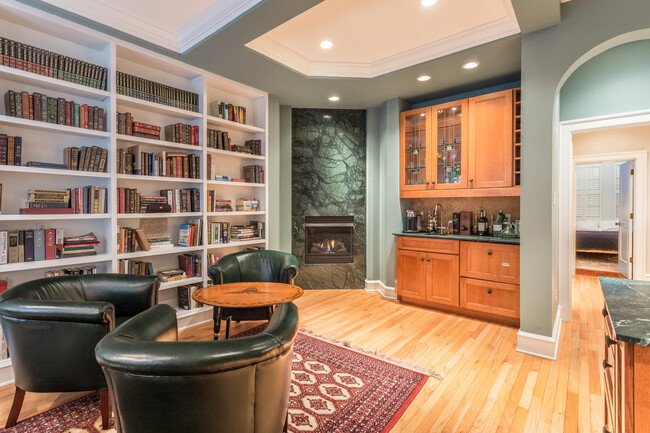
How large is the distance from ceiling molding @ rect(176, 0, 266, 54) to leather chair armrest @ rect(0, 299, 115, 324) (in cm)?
233

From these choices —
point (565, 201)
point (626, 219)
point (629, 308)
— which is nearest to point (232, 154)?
point (629, 308)

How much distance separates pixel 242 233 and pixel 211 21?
2343 mm

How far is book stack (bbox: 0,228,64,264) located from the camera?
237 cm

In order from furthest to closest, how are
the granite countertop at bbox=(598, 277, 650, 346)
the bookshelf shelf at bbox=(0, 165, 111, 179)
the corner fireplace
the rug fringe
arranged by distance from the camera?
the corner fireplace, the rug fringe, the bookshelf shelf at bbox=(0, 165, 111, 179), the granite countertop at bbox=(598, 277, 650, 346)

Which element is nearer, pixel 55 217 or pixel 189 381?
pixel 189 381

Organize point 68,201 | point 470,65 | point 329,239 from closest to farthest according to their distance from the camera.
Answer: point 68,201
point 470,65
point 329,239

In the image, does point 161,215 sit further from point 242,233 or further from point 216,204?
point 242,233

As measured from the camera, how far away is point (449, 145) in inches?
160

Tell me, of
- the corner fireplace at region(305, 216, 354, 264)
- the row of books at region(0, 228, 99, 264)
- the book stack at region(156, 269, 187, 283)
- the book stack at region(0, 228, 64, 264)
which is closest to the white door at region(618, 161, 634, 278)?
the corner fireplace at region(305, 216, 354, 264)

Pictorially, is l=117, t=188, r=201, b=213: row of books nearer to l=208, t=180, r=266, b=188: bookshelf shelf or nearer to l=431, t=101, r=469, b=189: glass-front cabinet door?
l=208, t=180, r=266, b=188: bookshelf shelf

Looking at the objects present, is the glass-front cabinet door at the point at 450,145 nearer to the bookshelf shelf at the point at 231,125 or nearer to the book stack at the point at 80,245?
the bookshelf shelf at the point at 231,125

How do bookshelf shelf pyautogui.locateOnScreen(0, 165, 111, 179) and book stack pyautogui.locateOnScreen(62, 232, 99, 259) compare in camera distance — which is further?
book stack pyautogui.locateOnScreen(62, 232, 99, 259)

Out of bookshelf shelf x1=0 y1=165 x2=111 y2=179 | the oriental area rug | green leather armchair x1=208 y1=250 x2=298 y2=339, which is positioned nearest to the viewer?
the oriental area rug

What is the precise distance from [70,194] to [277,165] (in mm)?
2457
